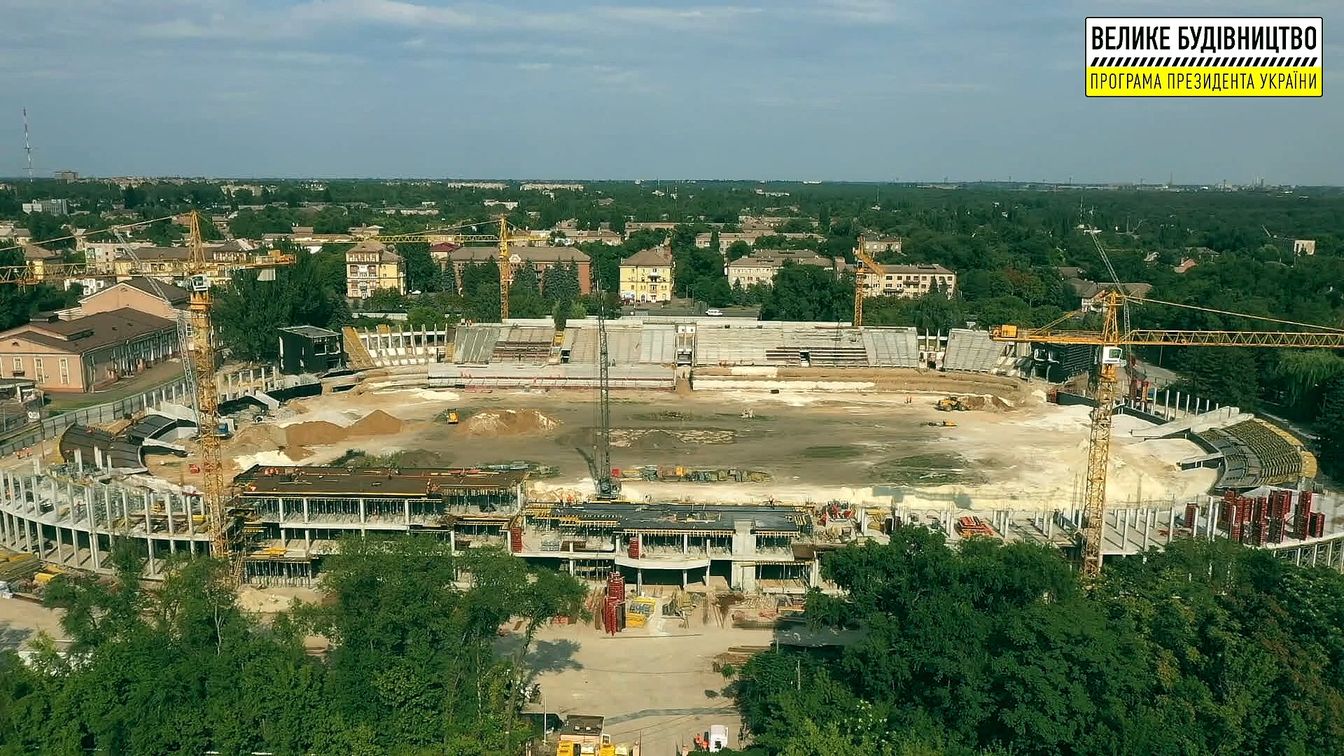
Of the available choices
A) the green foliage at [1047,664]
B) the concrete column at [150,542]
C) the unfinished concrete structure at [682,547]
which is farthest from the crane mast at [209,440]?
the green foliage at [1047,664]

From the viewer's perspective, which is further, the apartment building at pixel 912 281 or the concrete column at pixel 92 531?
the apartment building at pixel 912 281

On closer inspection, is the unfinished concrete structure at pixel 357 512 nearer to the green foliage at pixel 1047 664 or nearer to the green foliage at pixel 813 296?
the green foliage at pixel 1047 664

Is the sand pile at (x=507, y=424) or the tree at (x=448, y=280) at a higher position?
the tree at (x=448, y=280)

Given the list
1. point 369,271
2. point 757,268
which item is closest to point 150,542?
point 369,271

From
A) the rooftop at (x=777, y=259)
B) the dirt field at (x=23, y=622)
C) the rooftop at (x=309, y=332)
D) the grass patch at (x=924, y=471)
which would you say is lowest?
the dirt field at (x=23, y=622)

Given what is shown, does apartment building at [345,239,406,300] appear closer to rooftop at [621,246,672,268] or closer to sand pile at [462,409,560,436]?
rooftop at [621,246,672,268]

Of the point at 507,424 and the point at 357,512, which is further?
the point at 507,424

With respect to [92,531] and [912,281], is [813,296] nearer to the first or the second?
[912,281]
